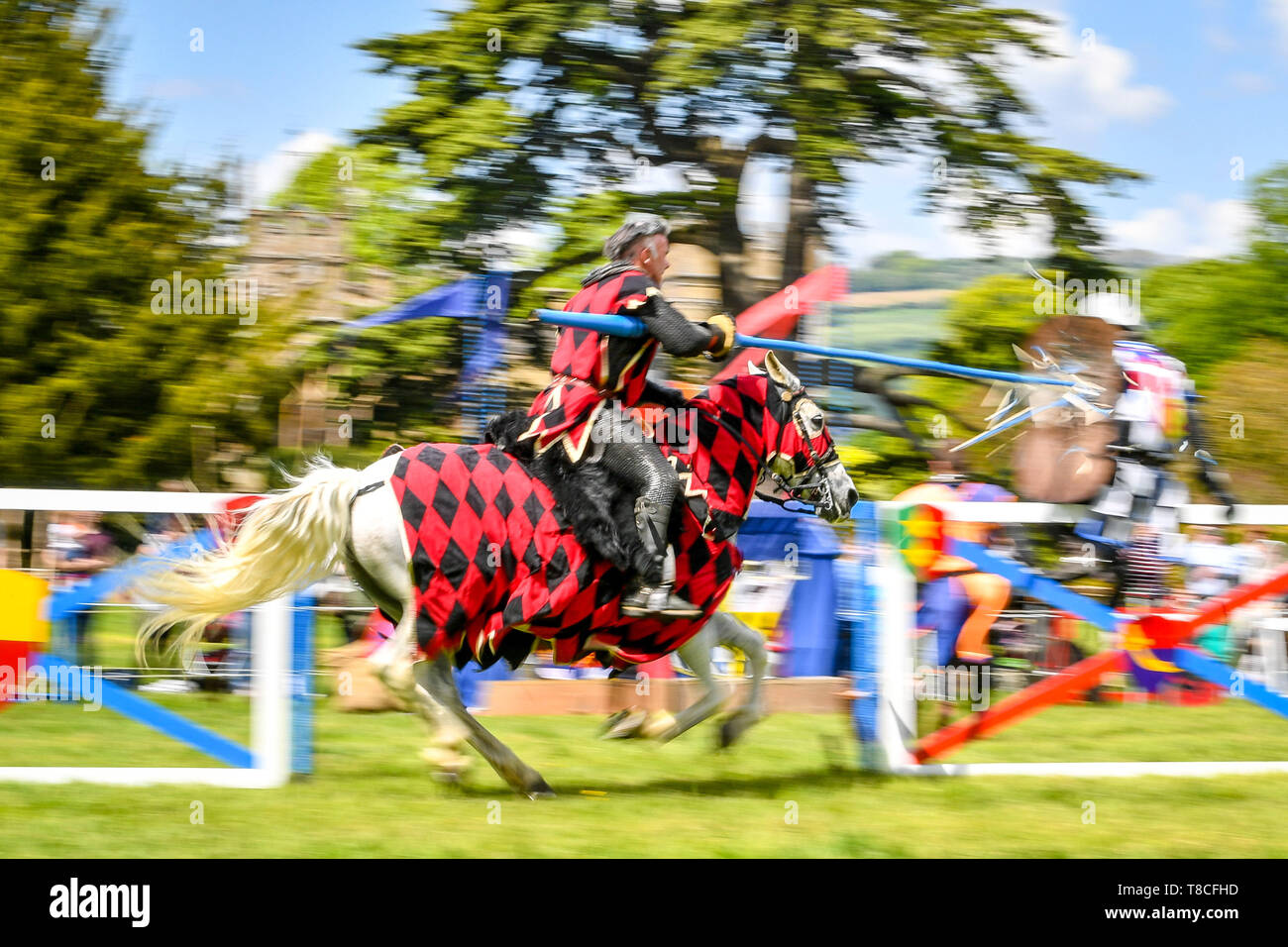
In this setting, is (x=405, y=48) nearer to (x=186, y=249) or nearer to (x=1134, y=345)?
(x=186, y=249)

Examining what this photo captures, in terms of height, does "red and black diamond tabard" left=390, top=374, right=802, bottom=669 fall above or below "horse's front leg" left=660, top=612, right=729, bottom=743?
above

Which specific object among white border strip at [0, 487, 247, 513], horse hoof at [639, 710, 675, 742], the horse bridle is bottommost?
horse hoof at [639, 710, 675, 742]

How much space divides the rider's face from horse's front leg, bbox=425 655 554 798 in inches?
65.7

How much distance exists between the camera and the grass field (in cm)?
425

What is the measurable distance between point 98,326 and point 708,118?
18.2 ft

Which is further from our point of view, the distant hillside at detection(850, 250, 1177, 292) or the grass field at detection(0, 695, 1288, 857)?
the distant hillside at detection(850, 250, 1177, 292)

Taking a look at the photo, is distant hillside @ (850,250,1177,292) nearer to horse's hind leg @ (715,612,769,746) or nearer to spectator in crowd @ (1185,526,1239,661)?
spectator in crowd @ (1185,526,1239,661)

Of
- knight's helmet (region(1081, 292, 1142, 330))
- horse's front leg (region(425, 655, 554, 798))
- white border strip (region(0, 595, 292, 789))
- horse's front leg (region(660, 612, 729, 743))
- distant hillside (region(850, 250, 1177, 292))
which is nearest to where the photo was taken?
horse's front leg (region(425, 655, 554, 798))

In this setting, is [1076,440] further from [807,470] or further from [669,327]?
[669,327]

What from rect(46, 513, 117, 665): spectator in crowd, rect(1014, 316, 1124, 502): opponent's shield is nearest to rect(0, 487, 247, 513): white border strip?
rect(46, 513, 117, 665): spectator in crowd

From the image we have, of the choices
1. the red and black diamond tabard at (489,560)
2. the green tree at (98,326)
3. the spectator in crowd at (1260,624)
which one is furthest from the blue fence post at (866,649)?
the green tree at (98,326)

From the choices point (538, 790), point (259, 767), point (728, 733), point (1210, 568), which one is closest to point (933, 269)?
point (1210, 568)
